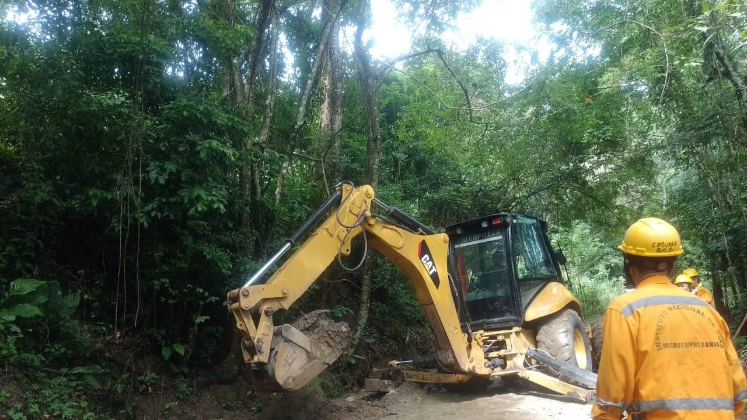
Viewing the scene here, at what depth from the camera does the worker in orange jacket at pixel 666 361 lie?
1682 millimetres

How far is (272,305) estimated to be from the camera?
165 inches

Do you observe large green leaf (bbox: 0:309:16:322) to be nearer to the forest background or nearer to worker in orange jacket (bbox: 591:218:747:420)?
the forest background

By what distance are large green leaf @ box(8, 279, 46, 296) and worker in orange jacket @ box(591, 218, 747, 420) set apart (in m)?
4.98

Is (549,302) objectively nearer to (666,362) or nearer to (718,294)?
(666,362)

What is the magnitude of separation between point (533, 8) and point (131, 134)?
9326mm

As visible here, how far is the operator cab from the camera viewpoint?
6133 mm

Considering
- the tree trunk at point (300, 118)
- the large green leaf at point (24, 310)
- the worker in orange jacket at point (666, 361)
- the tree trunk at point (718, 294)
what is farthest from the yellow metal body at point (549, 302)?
the tree trunk at point (718, 294)

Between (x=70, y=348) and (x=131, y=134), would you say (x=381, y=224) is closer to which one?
(x=131, y=134)

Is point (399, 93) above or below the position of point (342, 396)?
above

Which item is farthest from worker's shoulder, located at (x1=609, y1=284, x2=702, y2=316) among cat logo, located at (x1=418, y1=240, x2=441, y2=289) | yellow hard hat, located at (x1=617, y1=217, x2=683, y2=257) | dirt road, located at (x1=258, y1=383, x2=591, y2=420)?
cat logo, located at (x1=418, y1=240, x2=441, y2=289)

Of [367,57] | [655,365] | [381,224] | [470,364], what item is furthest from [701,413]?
[367,57]

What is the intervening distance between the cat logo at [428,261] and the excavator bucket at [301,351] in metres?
1.29

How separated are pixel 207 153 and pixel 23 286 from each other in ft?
6.85

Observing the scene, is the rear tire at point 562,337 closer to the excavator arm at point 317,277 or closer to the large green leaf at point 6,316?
the excavator arm at point 317,277
